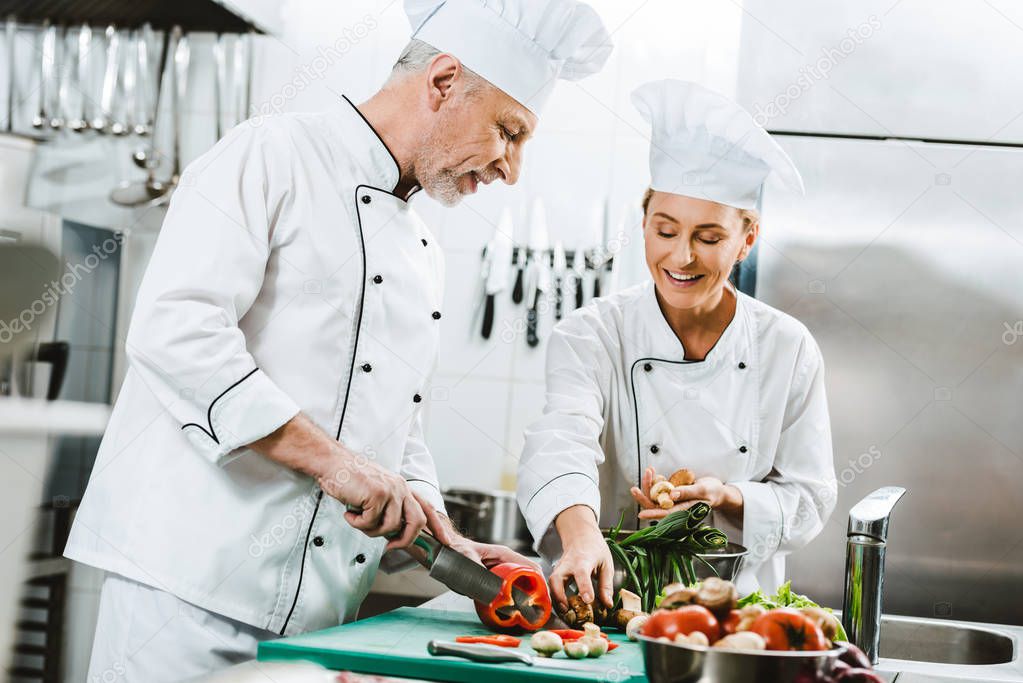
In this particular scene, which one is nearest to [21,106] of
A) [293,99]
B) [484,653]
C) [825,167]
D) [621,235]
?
[293,99]

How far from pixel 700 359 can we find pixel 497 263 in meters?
1.00

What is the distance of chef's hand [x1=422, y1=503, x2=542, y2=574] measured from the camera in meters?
1.29

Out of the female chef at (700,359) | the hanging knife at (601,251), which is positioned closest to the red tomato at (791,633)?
the female chef at (700,359)

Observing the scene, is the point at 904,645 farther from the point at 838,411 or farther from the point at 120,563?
the point at 120,563

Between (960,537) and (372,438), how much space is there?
1.33 m

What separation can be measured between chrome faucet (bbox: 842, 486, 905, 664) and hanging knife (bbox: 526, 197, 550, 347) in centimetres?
150

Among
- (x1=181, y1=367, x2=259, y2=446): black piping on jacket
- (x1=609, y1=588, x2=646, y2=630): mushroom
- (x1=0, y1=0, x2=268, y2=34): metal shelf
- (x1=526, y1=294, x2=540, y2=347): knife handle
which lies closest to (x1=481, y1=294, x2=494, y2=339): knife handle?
(x1=526, y1=294, x2=540, y2=347): knife handle

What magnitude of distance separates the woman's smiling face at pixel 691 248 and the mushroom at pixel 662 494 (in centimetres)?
38

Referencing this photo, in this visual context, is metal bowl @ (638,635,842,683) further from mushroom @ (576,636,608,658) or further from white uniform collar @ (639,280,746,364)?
white uniform collar @ (639,280,746,364)

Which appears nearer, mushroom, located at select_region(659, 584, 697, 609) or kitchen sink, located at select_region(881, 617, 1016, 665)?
mushroom, located at select_region(659, 584, 697, 609)

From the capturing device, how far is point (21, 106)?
269 cm

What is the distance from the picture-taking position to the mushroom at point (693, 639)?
724 mm

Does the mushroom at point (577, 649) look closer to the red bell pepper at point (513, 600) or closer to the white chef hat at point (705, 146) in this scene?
the red bell pepper at point (513, 600)

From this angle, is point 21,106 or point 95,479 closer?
point 95,479
